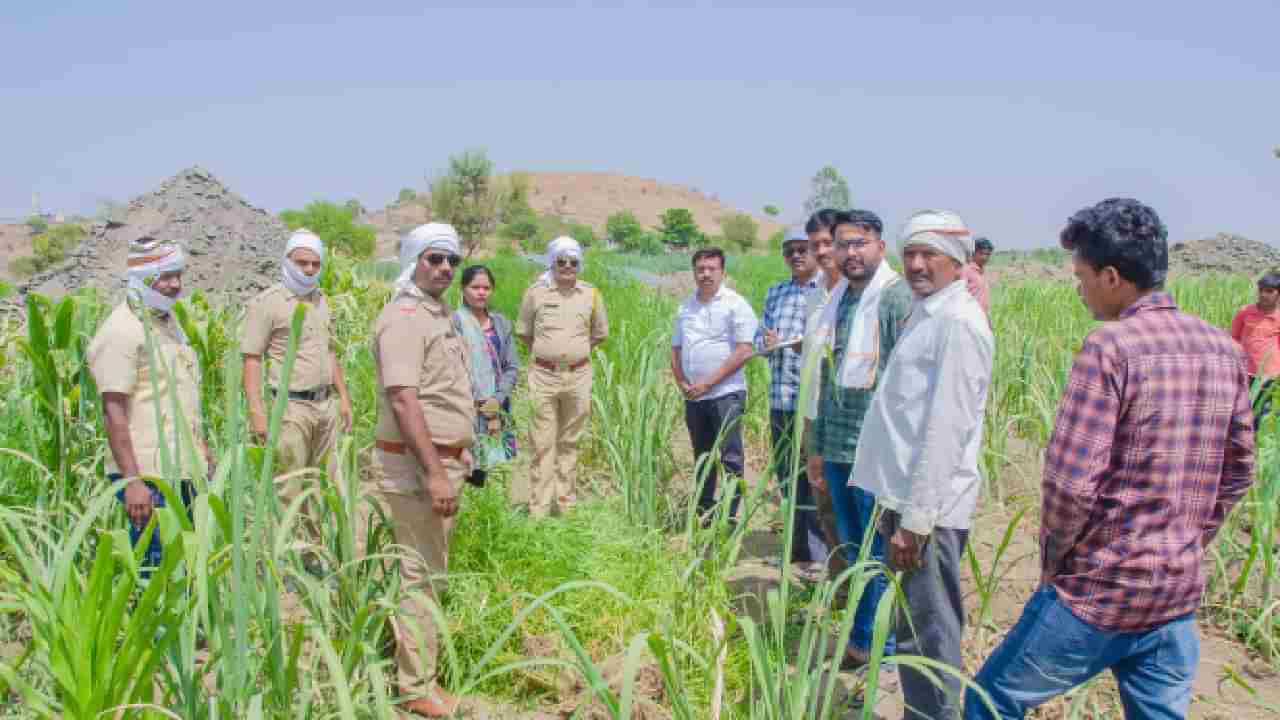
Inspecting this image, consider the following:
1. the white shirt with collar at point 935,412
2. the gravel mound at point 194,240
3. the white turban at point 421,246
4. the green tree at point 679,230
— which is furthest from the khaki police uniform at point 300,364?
the green tree at point 679,230

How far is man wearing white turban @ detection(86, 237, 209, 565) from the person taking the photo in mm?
2652

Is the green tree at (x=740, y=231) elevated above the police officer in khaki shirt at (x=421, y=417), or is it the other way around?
the green tree at (x=740, y=231)

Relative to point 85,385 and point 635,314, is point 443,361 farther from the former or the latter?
point 635,314

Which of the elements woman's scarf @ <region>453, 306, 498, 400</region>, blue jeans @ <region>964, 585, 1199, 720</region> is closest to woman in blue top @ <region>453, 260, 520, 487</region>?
woman's scarf @ <region>453, 306, 498, 400</region>

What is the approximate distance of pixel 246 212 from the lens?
28.3 ft

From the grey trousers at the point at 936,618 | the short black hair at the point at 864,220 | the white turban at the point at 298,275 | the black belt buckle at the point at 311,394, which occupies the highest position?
the short black hair at the point at 864,220

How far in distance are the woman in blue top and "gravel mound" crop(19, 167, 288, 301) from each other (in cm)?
387

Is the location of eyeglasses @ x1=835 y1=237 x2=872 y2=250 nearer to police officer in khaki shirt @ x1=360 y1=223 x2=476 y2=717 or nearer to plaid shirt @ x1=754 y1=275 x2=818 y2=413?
plaid shirt @ x1=754 y1=275 x2=818 y2=413

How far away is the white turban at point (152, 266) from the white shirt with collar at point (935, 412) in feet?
7.64

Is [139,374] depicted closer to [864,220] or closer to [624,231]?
[864,220]

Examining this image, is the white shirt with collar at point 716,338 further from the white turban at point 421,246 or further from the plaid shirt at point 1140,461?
the plaid shirt at point 1140,461

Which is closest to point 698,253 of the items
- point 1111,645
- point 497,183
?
point 1111,645

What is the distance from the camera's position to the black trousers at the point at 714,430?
4.29m

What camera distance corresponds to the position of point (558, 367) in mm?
4703
